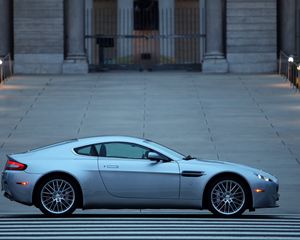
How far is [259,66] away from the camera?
142ft

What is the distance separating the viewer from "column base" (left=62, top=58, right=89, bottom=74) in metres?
43.1

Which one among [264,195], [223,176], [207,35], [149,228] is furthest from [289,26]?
[149,228]

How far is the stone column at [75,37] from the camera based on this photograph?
4316 cm

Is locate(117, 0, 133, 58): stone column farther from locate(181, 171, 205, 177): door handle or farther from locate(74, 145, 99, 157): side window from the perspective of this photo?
locate(181, 171, 205, 177): door handle

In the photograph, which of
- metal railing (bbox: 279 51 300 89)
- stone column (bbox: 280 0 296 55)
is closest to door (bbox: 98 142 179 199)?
metal railing (bbox: 279 51 300 89)

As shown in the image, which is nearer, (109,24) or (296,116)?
(296,116)

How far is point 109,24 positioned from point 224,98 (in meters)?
25.4

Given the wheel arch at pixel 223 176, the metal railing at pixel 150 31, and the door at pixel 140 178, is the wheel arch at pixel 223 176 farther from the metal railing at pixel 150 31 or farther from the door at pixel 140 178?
the metal railing at pixel 150 31

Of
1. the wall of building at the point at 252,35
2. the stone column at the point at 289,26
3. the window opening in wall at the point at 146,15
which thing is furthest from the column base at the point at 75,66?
the window opening in wall at the point at 146,15

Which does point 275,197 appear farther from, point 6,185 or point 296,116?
point 296,116

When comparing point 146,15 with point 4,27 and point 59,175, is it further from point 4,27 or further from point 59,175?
point 59,175

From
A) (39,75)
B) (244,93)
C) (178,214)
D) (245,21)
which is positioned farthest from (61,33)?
(178,214)

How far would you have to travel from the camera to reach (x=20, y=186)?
684 inches

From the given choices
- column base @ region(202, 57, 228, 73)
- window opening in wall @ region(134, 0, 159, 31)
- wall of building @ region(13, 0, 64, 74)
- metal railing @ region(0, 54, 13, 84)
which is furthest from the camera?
window opening in wall @ region(134, 0, 159, 31)
